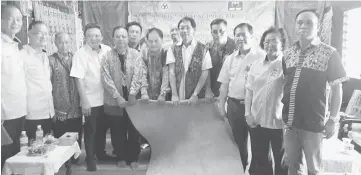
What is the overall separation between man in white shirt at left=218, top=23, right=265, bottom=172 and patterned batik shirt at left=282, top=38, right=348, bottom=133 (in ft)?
1.83

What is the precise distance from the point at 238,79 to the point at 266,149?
70cm

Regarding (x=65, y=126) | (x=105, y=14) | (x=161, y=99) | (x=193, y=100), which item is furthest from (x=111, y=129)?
(x=105, y=14)

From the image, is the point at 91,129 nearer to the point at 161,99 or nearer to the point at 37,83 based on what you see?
the point at 37,83

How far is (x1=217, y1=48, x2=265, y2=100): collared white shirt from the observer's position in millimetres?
2850

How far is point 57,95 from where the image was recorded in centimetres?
321

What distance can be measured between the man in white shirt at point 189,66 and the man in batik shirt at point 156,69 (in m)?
0.08

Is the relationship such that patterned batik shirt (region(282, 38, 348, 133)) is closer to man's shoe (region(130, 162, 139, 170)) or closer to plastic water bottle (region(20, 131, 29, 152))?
man's shoe (region(130, 162, 139, 170))

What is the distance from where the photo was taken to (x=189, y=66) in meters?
3.11

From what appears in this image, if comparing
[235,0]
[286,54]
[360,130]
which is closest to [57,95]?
[286,54]

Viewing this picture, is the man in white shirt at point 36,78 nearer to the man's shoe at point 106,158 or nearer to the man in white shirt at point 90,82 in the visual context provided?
the man in white shirt at point 90,82

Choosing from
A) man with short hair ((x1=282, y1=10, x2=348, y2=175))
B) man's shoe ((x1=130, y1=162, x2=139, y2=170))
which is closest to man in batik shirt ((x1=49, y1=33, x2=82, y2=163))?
man's shoe ((x1=130, y1=162, x2=139, y2=170))

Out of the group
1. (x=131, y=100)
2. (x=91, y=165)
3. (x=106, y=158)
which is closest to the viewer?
(x=131, y=100)

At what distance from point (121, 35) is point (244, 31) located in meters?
1.29

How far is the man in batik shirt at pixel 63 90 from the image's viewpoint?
319 cm
